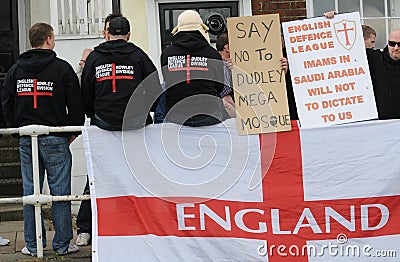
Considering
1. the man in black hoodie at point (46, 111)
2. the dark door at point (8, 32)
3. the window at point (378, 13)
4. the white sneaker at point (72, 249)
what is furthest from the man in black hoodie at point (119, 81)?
the dark door at point (8, 32)

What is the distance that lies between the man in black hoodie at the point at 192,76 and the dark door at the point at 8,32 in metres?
5.06

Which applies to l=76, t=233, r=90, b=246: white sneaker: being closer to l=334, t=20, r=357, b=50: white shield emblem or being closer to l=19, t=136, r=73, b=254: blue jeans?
l=19, t=136, r=73, b=254: blue jeans

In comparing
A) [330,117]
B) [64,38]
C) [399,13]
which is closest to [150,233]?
[330,117]

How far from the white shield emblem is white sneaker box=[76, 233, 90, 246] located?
2.94 meters

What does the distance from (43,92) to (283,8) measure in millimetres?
4257

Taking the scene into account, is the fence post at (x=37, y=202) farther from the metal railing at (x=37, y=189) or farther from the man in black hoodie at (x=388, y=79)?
the man in black hoodie at (x=388, y=79)

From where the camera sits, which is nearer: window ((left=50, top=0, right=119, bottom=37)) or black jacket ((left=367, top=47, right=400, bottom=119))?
black jacket ((left=367, top=47, right=400, bottom=119))

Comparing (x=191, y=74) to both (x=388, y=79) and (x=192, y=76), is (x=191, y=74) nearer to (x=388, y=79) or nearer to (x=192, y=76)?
(x=192, y=76)

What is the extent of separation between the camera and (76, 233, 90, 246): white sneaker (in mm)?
7746

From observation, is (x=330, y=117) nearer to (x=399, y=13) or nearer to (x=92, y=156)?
(x=92, y=156)

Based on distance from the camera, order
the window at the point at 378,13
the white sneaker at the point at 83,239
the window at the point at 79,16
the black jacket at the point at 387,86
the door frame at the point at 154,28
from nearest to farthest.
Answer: the black jacket at the point at 387,86 < the white sneaker at the point at 83,239 < the window at the point at 79,16 < the door frame at the point at 154,28 < the window at the point at 378,13

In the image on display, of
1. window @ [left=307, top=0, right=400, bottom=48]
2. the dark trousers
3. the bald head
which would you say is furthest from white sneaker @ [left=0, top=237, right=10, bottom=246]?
window @ [left=307, top=0, right=400, bottom=48]

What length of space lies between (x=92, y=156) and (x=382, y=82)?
2.68 metres

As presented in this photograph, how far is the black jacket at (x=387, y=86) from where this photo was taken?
24.5 ft
